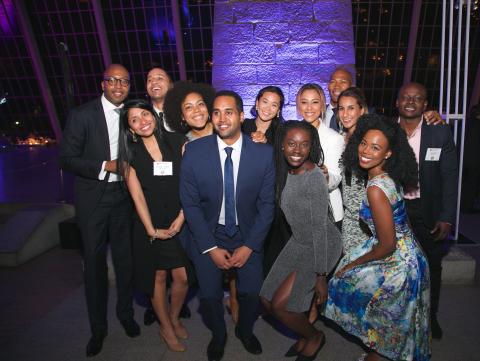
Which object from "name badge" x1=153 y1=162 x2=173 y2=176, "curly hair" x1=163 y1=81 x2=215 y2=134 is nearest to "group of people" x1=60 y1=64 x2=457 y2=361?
"name badge" x1=153 y1=162 x2=173 y2=176

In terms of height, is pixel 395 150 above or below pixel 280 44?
below

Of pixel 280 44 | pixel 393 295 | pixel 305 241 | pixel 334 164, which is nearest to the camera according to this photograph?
pixel 393 295

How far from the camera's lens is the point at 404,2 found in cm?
1294

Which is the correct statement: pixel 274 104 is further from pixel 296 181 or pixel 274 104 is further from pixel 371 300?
pixel 371 300

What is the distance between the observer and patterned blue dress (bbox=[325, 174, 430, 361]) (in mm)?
1967

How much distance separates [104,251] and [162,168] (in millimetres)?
801

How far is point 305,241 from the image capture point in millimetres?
2219

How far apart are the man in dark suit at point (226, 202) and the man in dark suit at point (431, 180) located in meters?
1.11

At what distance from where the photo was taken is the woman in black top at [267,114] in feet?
9.39

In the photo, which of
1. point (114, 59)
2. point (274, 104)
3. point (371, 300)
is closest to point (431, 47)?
point (114, 59)

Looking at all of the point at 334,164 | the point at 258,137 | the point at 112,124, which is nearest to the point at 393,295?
the point at 334,164

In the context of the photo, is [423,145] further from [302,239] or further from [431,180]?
[302,239]

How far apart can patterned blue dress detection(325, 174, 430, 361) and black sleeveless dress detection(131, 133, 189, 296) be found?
3.90 feet

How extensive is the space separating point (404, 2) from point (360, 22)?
1.61m
